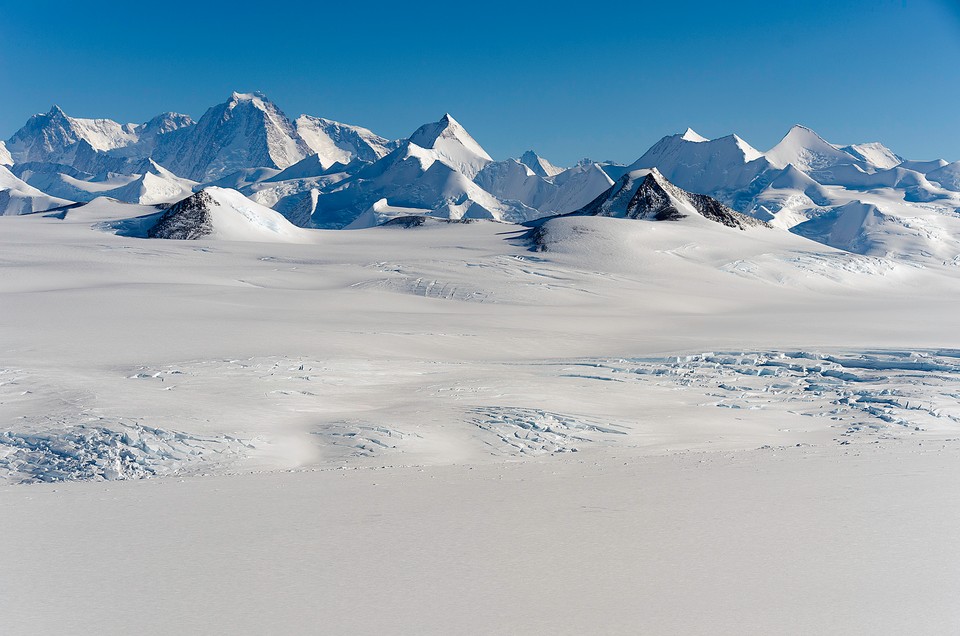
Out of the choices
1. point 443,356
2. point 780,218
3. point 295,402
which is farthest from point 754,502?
point 780,218

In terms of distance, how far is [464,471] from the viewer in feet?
28.9

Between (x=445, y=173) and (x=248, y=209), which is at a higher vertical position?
(x=445, y=173)

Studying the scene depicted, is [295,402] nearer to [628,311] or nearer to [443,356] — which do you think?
[443,356]

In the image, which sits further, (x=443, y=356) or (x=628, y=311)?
(x=628, y=311)

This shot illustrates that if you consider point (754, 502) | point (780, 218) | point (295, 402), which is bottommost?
point (295, 402)

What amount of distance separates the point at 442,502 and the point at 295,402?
629cm

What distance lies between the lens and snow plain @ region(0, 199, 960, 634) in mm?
5012

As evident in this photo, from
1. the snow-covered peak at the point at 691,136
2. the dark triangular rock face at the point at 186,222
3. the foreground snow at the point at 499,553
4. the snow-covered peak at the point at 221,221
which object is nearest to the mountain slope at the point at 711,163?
the snow-covered peak at the point at 691,136

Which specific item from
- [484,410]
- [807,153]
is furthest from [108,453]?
[807,153]

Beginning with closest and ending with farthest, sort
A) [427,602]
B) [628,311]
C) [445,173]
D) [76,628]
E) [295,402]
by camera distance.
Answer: [76,628] → [427,602] → [295,402] → [628,311] → [445,173]

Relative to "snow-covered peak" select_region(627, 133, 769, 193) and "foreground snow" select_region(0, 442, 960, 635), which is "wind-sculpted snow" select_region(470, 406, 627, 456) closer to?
"foreground snow" select_region(0, 442, 960, 635)

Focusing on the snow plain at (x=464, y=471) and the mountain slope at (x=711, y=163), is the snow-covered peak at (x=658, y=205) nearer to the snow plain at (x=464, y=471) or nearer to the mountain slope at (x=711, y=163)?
the snow plain at (x=464, y=471)

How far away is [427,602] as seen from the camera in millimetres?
5000

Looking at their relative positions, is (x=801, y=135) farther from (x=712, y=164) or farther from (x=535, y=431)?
(x=535, y=431)
